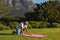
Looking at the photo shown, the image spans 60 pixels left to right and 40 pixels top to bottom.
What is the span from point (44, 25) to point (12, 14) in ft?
65.8

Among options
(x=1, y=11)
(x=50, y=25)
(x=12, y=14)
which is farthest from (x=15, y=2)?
(x=50, y=25)

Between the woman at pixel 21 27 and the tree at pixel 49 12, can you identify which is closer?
the woman at pixel 21 27

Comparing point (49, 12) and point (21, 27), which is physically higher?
point (21, 27)

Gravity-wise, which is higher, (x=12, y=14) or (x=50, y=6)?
(x=50, y=6)

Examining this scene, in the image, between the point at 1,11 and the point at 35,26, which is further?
the point at 1,11

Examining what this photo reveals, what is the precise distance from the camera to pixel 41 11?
133 ft

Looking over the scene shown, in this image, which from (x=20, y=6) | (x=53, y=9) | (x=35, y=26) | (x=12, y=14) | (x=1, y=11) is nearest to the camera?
(x=35, y=26)

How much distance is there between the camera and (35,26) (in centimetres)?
3356

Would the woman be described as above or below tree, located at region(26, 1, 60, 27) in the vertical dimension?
above

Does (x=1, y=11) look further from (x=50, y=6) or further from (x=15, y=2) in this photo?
(x=15, y=2)

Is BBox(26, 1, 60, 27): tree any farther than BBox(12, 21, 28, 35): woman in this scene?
Yes

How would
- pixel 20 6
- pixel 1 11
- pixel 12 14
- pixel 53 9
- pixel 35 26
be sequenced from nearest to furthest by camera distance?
pixel 35 26 → pixel 53 9 → pixel 1 11 → pixel 12 14 → pixel 20 6

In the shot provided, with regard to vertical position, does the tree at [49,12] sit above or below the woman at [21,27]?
below

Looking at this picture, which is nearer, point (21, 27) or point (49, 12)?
point (21, 27)
